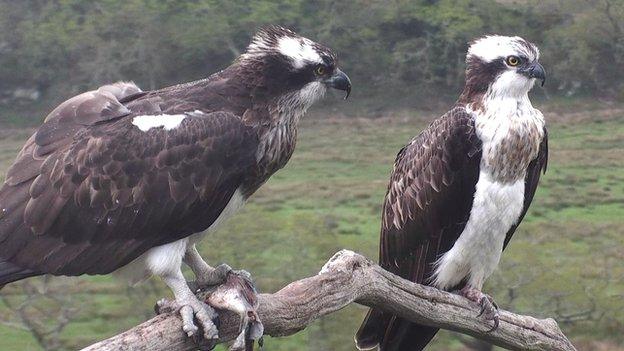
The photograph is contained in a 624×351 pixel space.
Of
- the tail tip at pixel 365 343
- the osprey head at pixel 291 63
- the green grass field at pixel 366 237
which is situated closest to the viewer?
the osprey head at pixel 291 63

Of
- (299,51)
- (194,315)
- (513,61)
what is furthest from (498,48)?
(194,315)

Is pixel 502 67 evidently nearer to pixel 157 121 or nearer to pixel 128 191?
pixel 157 121

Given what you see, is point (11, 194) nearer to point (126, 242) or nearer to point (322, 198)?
point (126, 242)

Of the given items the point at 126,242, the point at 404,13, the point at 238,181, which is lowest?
the point at 404,13

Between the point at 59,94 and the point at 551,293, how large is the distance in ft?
66.7

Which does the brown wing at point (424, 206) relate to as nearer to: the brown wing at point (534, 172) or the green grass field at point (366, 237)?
the brown wing at point (534, 172)

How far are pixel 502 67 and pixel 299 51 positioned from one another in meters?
1.71

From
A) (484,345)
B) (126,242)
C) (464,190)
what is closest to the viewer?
(126,242)

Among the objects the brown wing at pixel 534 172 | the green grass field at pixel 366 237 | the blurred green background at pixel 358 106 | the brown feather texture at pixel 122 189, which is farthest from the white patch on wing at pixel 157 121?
the blurred green background at pixel 358 106

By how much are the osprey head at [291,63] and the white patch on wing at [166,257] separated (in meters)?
0.74

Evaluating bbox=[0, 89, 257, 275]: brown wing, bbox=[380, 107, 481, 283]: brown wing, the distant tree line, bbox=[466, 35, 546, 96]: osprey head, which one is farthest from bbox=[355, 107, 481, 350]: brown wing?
the distant tree line

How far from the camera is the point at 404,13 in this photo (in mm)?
42406

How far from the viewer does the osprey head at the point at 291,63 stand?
5.44m

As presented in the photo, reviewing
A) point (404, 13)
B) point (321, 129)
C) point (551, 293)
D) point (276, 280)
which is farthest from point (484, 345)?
point (404, 13)
